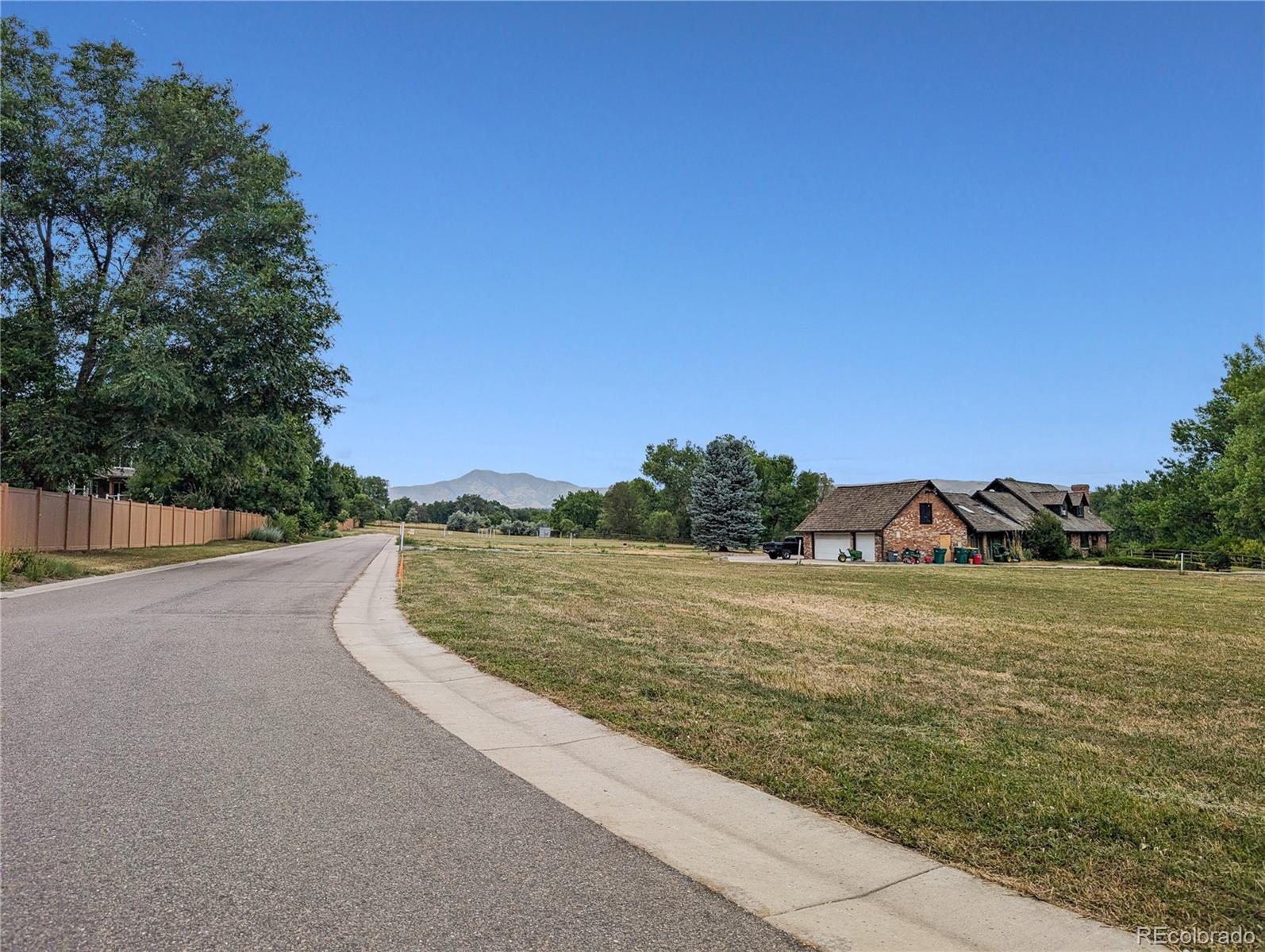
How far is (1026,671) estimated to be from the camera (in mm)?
9125

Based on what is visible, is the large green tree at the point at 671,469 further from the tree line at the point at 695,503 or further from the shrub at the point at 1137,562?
the shrub at the point at 1137,562

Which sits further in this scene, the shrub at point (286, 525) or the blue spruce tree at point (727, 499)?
the blue spruce tree at point (727, 499)

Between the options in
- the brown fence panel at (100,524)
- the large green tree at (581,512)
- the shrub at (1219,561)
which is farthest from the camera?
the large green tree at (581,512)

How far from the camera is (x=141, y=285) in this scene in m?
24.0

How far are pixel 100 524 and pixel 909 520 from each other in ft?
134

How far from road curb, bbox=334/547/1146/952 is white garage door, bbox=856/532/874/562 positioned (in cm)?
4341

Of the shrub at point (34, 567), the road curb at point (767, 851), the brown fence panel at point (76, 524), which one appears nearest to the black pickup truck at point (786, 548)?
the brown fence panel at point (76, 524)

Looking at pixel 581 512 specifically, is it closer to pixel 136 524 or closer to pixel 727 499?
pixel 727 499

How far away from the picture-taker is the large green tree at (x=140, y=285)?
23328 millimetres

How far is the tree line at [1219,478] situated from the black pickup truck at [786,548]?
2120cm

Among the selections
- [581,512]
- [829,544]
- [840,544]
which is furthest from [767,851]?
[581,512]

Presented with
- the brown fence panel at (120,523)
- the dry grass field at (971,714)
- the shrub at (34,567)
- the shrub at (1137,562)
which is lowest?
the shrub at (1137,562)

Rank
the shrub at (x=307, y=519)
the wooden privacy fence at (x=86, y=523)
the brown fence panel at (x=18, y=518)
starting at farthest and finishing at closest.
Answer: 1. the shrub at (x=307, y=519)
2. the wooden privacy fence at (x=86, y=523)
3. the brown fence panel at (x=18, y=518)

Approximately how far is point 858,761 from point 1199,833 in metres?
1.82
